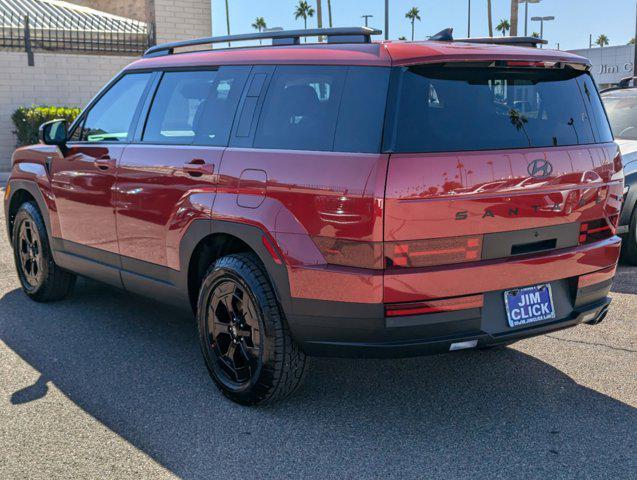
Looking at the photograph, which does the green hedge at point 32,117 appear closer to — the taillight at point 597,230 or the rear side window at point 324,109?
the rear side window at point 324,109

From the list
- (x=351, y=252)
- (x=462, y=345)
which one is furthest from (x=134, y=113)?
(x=462, y=345)

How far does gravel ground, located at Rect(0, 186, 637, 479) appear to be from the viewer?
340cm

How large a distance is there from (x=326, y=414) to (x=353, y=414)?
141mm

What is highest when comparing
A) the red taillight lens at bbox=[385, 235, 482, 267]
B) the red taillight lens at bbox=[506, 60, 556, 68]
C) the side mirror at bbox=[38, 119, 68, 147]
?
the red taillight lens at bbox=[506, 60, 556, 68]

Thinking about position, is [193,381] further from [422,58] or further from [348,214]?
[422,58]

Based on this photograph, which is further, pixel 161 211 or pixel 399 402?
pixel 161 211

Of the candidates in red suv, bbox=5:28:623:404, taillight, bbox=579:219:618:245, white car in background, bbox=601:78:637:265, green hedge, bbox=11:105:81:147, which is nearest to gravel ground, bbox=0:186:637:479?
red suv, bbox=5:28:623:404

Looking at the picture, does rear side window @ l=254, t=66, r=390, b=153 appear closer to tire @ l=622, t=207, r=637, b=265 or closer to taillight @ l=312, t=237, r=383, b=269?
taillight @ l=312, t=237, r=383, b=269

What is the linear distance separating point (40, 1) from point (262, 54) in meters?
21.9

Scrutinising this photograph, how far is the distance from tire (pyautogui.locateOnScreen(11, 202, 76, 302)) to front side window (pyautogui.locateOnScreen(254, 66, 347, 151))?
108 inches

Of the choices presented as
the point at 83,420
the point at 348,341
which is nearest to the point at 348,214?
the point at 348,341

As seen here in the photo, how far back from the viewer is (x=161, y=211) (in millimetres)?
4488

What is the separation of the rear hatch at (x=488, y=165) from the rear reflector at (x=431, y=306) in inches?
6.9

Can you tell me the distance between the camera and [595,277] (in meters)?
4.01
